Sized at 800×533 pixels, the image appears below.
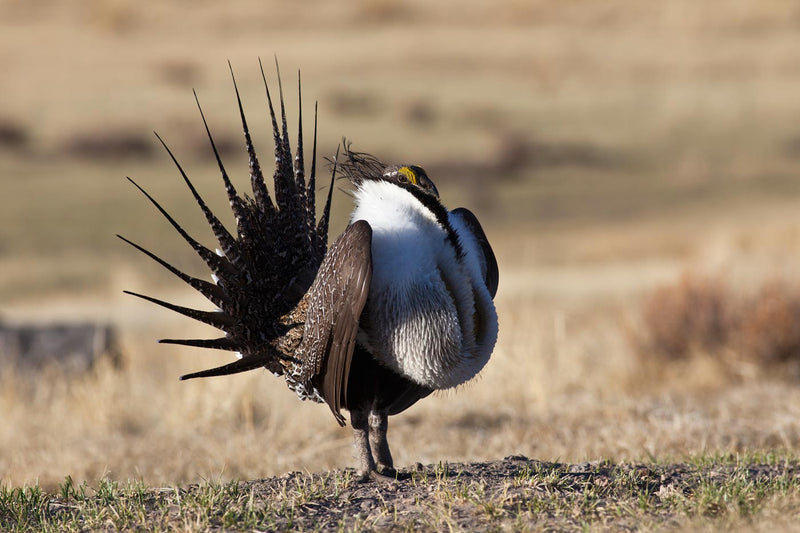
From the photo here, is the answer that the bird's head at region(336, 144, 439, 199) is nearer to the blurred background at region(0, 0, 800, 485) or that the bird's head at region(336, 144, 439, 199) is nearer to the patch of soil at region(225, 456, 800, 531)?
the blurred background at region(0, 0, 800, 485)

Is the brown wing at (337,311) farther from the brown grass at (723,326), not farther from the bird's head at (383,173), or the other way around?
the brown grass at (723,326)

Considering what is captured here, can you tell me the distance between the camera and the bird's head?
3.55 metres

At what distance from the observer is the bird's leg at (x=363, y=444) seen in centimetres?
379

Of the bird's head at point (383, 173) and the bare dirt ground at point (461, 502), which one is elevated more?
the bird's head at point (383, 173)

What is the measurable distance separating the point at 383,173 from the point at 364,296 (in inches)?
23.5

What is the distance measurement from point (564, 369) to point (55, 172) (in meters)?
21.8

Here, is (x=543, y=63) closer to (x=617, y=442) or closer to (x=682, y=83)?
(x=682, y=83)

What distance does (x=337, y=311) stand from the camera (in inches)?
135

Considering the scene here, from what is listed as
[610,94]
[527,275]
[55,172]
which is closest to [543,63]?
[610,94]

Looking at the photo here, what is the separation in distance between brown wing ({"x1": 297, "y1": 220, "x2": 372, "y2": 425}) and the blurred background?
98cm

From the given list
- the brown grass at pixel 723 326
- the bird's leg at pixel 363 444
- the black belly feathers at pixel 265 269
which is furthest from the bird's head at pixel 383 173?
the brown grass at pixel 723 326

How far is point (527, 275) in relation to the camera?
47.2 ft

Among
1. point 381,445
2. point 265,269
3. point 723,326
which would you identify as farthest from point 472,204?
point 381,445

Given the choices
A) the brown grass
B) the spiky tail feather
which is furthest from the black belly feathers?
the brown grass
